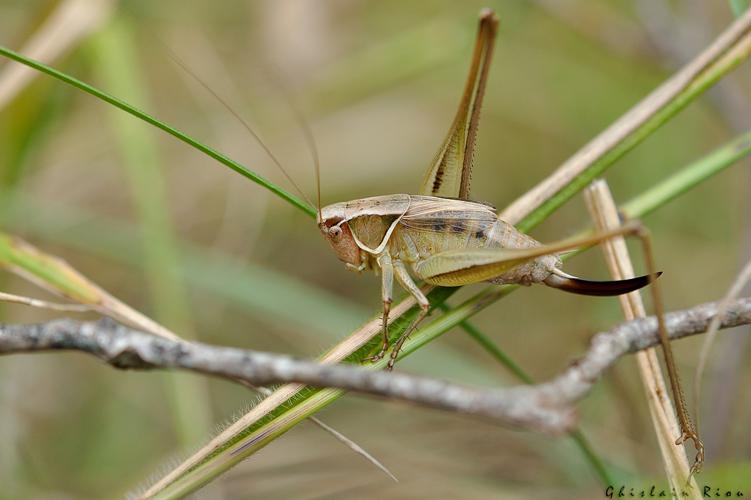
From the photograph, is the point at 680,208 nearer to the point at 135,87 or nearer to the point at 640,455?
the point at 640,455

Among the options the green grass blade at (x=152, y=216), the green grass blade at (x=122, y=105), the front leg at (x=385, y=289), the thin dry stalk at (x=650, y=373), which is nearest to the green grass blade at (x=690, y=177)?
the thin dry stalk at (x=650, y=373)

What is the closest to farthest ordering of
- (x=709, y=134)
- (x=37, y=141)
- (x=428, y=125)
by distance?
(x=37, y=141)
(x=709, y=134)
(x=428, y=125)

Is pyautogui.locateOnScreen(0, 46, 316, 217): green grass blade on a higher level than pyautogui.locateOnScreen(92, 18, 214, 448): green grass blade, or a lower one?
lower

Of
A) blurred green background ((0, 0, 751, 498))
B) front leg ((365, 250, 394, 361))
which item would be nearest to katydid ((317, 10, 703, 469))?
front leg ((365, 250, 394, 361))

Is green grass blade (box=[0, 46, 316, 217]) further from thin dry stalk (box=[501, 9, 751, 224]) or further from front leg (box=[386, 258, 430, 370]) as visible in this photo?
thin dry stalk (box=[501, 9, 751, 224])

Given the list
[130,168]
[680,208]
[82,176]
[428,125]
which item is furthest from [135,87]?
[680,208]

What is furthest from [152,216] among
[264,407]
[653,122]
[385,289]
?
[653,122]
